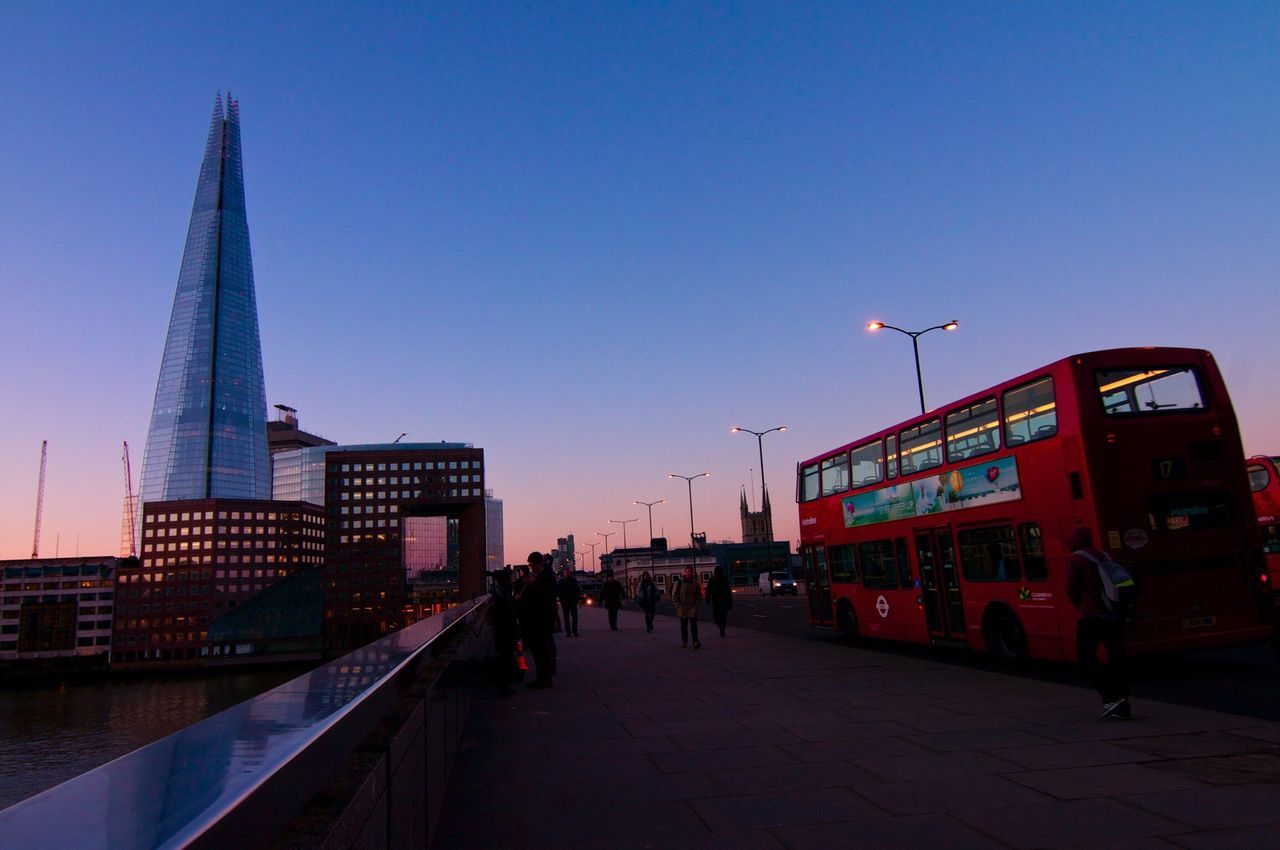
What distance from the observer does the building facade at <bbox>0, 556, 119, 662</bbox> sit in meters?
134

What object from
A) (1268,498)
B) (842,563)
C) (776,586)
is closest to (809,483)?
(842,563)

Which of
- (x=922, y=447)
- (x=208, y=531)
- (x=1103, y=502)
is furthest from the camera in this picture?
(x=208, y=531)

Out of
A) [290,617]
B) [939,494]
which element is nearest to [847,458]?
[939,494]

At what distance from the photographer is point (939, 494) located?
14.6 metres

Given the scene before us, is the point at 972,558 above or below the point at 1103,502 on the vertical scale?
below

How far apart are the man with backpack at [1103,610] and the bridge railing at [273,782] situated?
6.88m

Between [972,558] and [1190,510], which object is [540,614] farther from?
[1190,510]

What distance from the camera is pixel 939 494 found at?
1458cm

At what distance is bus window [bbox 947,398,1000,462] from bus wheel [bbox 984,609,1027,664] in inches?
106

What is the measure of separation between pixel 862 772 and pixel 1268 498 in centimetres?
1650

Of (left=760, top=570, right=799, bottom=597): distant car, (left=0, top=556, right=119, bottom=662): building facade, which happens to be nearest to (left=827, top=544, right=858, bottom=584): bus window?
(left=760, top=570, right=799, bottom=597): distant car

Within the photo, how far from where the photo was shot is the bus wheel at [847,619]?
59.6 feet

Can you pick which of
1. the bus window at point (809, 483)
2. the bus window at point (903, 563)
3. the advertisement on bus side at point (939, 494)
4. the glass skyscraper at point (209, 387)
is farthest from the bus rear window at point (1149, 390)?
the glass skyscraper at point (209, 387)

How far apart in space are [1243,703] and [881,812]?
6269mm
